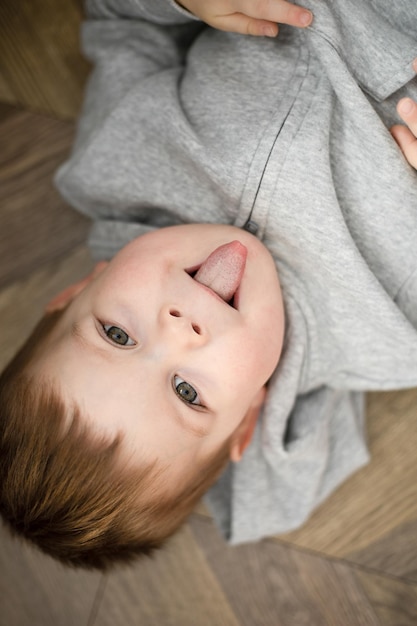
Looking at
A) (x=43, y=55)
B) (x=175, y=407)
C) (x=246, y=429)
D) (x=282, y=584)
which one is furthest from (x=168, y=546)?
(x=43, y=55)

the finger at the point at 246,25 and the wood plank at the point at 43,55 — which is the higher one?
the finger at the point at 246,25

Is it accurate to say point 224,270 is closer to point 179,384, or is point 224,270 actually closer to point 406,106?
point 179,384

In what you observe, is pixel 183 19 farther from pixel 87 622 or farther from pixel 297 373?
pixel 87 622

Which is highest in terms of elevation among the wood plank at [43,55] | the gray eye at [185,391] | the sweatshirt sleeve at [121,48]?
the sweatshirt sleeve at [121,48]

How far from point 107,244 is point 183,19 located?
343 mm

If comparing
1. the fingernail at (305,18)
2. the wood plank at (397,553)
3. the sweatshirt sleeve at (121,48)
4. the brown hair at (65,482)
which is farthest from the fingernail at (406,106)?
the wood plank at (397,553)

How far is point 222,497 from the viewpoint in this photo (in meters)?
1.04

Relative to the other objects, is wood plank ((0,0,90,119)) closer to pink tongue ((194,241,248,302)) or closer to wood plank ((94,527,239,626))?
pink tongue ((194,241,248,302))

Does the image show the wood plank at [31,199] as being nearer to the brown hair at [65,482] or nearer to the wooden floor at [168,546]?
the wooden floor at [168,546]

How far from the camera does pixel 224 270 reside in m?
0.72

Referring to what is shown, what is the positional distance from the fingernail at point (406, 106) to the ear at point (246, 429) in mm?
396

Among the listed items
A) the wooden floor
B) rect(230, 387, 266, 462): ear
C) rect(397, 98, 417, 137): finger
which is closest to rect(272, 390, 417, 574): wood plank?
the wooden floor

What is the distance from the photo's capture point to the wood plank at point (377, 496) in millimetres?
1060

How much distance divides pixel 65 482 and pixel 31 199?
552mm
